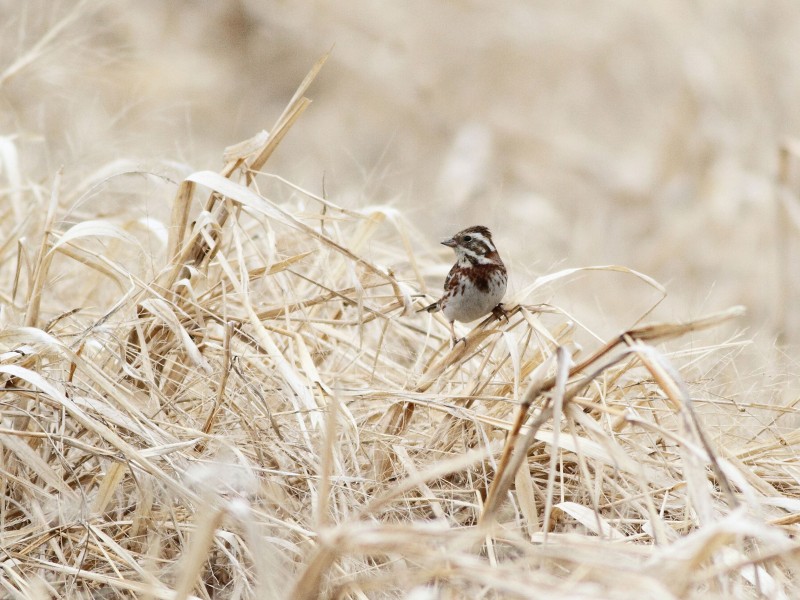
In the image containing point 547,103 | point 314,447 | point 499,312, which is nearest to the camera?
point 314,447

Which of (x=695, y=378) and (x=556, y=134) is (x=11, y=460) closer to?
(x=695, y=378)

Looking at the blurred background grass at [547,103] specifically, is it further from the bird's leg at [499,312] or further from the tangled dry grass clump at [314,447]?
the tangled dry grass clump at [314,447]

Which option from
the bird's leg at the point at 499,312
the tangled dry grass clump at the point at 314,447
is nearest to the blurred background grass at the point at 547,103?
the bird's leg at the point at 499,312

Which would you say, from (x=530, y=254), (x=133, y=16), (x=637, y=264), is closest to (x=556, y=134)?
(x=637, y=264)

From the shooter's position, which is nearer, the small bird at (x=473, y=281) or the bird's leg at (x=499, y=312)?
the bird's leg at (x=499, y=312)

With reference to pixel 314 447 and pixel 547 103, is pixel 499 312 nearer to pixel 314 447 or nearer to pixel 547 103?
pixel 314 447

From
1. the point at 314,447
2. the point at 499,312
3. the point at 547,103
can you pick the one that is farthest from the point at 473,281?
the point at 547,103

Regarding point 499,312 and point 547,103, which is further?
A: point 547,103
